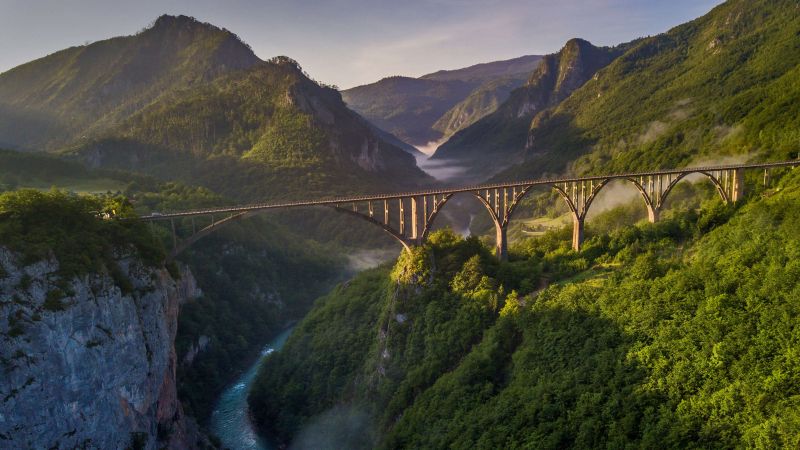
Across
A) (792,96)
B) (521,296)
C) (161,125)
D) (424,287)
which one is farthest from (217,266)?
(161,125)

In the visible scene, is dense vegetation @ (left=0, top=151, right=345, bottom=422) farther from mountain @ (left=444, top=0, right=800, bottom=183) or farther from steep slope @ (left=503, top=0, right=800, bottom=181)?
mountain @ (left=444, top=0, right=800, bottom=183)

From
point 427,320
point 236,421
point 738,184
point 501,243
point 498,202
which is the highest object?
point 738,184

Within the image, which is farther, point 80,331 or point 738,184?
point 738,184

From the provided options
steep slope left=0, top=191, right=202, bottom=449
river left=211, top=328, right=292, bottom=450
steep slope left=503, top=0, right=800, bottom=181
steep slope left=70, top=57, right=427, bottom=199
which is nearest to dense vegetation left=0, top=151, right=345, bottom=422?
steep slope left=0, top=191, right=202, bottom=449

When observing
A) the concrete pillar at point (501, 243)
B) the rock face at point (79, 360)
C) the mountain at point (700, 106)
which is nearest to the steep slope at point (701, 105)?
the mountain at point (700, 106)

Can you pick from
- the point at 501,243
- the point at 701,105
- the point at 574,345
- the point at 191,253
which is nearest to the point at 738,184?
the point at 501,243

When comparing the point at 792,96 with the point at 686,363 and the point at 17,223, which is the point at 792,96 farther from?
the point at 17,223

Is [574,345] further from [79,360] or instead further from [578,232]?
[79,360]
